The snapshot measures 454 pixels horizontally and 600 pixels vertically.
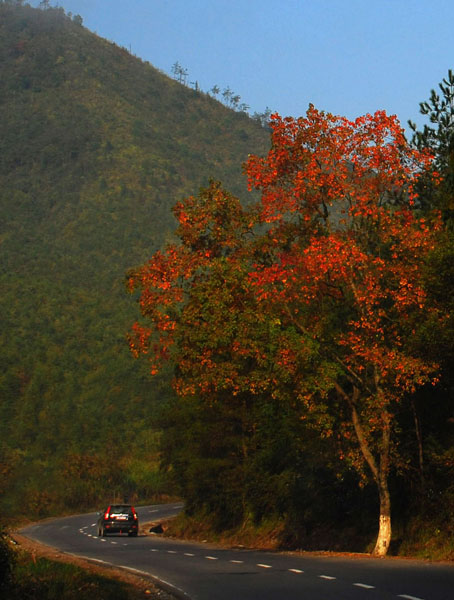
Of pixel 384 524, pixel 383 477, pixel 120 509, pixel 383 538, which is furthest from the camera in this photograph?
pixel 120 509

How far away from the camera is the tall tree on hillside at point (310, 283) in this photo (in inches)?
1000

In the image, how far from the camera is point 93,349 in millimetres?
124438

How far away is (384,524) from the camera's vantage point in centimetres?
2581

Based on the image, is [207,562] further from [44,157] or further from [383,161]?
[44,157]

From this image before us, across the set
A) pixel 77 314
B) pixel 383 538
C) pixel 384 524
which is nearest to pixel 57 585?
pixel 383 538

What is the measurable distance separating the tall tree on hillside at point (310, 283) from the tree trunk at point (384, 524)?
29 millimetres

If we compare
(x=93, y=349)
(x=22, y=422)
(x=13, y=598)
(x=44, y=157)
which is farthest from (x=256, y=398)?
(x=44, y=157)

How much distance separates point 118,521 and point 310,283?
921 inches

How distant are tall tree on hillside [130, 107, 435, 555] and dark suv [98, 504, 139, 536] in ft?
67.2

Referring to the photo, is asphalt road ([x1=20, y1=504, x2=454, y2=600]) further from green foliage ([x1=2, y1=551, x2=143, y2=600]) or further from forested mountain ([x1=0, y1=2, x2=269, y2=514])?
forested mountain ([x1=0, y1=2, x2=269, y2=514])

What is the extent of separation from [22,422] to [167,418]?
67.9 meters

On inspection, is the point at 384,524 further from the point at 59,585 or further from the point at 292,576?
the point at 59,585

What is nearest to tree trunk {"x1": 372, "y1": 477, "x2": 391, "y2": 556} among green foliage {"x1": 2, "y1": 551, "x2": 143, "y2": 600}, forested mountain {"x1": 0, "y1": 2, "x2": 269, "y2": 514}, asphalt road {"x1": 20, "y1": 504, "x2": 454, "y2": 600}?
asphalt road {"x1": 20, "y1": 504, "x2": 454, "y2": 600}

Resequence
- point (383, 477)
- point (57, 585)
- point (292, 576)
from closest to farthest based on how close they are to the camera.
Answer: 1. point (57, 585)
2. point (292, 576)
3. point (383, 477)
